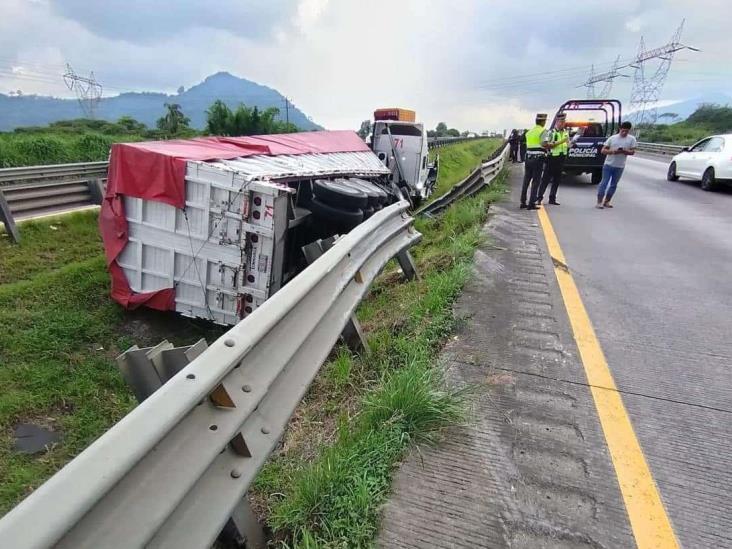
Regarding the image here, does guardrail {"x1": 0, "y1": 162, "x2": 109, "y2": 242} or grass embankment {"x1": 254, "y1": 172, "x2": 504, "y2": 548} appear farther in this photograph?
guardrail {"x1": 0, "y1": 162, "x2": 109, "y2": 242}

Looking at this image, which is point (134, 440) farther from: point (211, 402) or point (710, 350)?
Answer: point (710, 350)

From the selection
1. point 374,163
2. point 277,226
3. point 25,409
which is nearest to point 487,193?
point 374,163

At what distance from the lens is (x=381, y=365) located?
2.92 m

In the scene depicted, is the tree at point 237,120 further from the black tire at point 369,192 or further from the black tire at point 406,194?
the black tire at point 369,192

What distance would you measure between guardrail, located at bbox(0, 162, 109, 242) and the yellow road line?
9.83m

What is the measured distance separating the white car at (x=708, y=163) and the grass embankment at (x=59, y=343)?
12.7m

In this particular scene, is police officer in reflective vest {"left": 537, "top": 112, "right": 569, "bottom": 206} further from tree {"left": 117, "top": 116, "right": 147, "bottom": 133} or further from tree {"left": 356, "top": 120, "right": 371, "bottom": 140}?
tree {"left": 117, "top": 116, "right": 147, "bottom": 133}

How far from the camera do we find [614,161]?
938cm

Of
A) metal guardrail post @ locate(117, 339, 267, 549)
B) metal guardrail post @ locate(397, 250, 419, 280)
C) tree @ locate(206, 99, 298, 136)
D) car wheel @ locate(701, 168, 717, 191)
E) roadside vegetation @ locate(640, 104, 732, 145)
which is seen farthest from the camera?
roadside vegetation @ locate(640, 104, 732, 145)

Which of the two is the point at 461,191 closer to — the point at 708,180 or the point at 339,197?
the point at 339,197

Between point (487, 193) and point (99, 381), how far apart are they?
24.9 ft

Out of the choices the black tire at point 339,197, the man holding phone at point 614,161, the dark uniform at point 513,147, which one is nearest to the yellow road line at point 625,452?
the black tire at point 339,197

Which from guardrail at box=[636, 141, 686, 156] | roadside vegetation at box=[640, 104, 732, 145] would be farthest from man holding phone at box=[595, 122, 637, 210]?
roadside vegetation at box=[640, 104, 732, 145]

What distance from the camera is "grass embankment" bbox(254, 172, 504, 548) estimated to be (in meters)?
1.70
